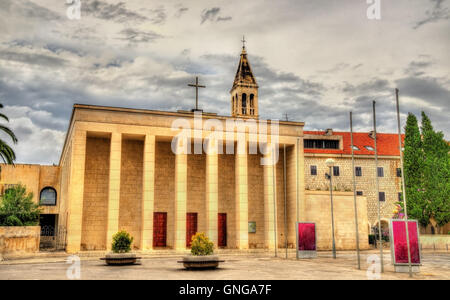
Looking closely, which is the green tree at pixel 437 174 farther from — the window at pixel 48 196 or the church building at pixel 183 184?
the window at pixel 48 196

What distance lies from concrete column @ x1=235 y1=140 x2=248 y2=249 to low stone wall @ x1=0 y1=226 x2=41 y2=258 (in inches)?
626

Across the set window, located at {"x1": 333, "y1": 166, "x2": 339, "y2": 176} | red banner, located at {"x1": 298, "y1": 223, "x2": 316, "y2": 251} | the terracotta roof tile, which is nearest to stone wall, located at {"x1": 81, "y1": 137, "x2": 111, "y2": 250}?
red banner, located at {"x1": 298, "y1": 223, "x2": 316, "y2": 251}

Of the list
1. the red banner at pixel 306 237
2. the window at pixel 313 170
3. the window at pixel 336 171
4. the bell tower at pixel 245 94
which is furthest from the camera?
the window at pixel 336 171

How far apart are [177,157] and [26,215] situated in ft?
40.1

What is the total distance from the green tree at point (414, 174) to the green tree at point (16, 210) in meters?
38.1

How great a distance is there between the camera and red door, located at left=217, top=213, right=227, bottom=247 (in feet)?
131

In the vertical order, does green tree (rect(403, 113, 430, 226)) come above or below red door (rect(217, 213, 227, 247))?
above

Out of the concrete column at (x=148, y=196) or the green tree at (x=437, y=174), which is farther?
the green tree at (x=437, y=174)

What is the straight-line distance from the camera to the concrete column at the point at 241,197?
36562 millimetres

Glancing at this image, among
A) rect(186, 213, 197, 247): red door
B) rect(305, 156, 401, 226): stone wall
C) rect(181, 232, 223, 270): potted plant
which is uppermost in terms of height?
rect(305, 156, 401, 226): stone wall

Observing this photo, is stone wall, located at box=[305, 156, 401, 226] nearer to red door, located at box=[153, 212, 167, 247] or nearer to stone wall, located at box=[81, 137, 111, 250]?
red door, located at box=[153, 212, 167, 247]

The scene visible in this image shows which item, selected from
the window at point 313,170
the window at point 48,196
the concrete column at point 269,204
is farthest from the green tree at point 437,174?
the window at point 48,196

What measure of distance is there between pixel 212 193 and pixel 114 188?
26.5ft

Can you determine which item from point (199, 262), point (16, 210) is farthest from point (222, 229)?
point (199, 262)
